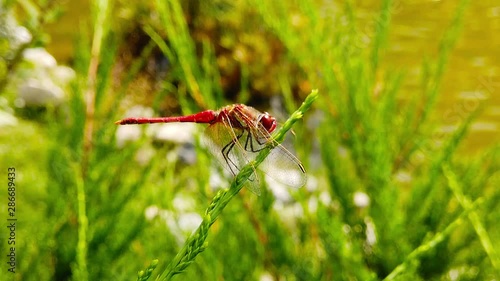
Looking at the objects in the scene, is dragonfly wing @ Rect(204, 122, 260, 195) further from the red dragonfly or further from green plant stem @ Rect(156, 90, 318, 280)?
green plant stem @ Rect(156, 90, 318, 280)

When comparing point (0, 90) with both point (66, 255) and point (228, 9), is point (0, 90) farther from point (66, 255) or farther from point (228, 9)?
point (228, 9)

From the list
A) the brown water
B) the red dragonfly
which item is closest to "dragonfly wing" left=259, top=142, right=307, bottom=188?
the red dragonfly

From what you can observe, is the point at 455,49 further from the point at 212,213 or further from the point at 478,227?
the point at 212,213

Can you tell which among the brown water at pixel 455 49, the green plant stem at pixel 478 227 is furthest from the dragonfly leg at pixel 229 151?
the brown water at pixel 455 49

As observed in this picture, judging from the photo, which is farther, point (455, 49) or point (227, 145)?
point (455, 49)

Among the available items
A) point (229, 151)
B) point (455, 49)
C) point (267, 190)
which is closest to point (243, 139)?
point (229, 151)

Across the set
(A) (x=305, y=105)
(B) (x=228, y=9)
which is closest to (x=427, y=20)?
(B) (x=228, y=9)

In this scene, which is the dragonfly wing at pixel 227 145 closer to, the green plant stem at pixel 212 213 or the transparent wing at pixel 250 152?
the transparent wing at pixel 250 152
